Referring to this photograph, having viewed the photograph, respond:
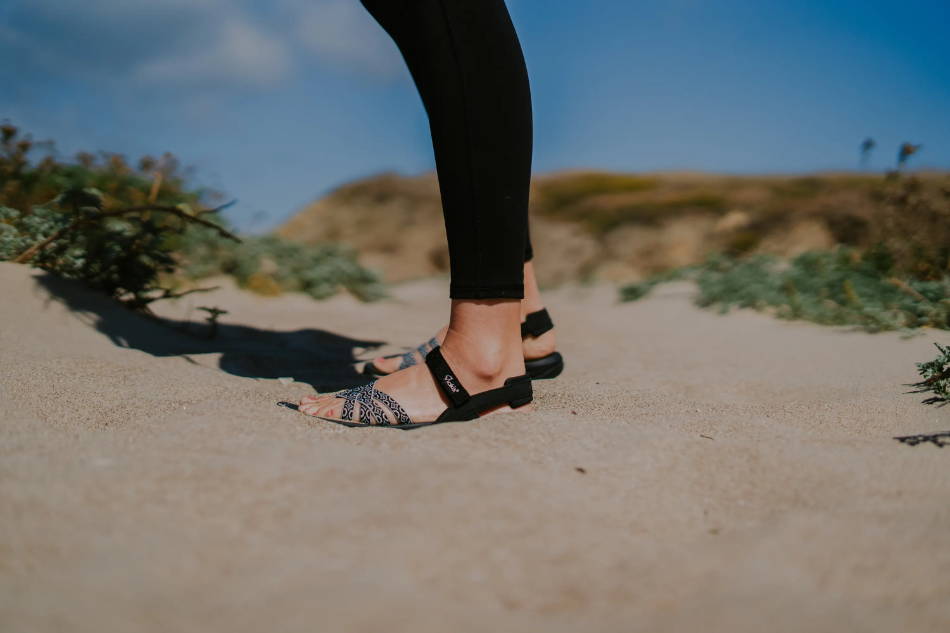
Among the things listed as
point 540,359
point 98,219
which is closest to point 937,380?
point 540,359

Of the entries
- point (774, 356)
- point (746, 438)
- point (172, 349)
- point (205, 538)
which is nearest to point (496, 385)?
point (746, 438)

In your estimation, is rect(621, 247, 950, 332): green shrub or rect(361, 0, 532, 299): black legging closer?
rect(361, 0, 532, 299): black legging

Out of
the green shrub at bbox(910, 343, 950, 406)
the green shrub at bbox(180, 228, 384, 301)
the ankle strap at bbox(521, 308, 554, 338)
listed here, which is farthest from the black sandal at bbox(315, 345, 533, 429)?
the green shrub at bbox(180, 228, 384, 301)

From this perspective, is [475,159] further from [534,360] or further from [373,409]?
[534,360]

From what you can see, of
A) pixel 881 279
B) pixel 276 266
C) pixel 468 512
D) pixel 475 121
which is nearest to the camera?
pixel 468 512

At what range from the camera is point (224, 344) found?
93.6 inches

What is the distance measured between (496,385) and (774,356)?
4.56 feet

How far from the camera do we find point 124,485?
927mm

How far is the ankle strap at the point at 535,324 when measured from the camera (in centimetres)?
205

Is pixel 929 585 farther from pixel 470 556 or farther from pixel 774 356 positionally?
pixel 774 356

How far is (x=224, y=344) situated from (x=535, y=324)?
1127mm

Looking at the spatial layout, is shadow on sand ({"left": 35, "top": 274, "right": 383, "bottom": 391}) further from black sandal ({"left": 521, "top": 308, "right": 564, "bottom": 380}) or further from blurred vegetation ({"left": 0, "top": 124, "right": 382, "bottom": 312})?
black sandal ({"left": 521, "top": 308, "right": 564, "bottom": 380})

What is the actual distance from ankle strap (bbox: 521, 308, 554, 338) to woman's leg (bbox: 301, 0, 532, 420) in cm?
63

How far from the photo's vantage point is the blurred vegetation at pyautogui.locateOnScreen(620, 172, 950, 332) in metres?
2.59
